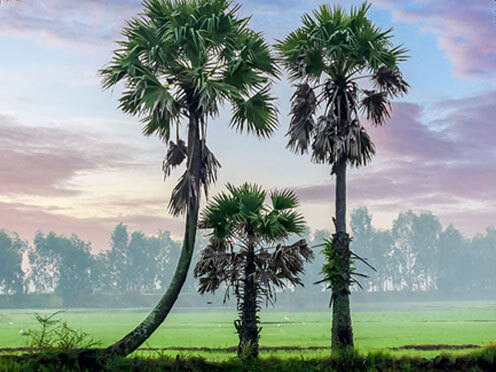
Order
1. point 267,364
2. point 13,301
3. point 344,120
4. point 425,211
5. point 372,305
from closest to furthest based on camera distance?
1. point 267,364
2. point 344,120
3. point 13,301
4. point 372,305
5. point 425,211

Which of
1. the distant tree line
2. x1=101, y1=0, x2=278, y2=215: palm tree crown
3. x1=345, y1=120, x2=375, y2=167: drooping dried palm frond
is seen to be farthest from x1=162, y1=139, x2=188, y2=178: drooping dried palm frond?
the distant tree line

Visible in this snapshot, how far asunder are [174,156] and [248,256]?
4.80 meters

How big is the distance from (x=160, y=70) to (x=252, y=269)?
7241 millimetres

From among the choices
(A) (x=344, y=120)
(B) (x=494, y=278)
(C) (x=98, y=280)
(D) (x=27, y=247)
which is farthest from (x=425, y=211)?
(A) (x=344, y=120)

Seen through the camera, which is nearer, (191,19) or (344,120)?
(191,19)

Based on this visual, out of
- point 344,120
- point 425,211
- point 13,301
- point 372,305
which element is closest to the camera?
point 344,120

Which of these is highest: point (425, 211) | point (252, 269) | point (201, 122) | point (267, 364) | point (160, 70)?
point (425, 211)

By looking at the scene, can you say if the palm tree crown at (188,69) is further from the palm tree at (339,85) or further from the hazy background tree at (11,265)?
the hazy background tree at (11,265)

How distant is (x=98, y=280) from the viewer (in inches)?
4230

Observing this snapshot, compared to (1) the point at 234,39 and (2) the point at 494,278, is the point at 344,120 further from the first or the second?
(2) the point at 494,278

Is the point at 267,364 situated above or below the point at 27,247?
below

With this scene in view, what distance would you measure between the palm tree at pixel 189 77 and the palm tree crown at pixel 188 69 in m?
0.03

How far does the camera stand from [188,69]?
750 inches

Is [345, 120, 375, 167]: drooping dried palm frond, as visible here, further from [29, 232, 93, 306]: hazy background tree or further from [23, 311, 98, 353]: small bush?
[29, 232, 93, 306]: hazy background tree
